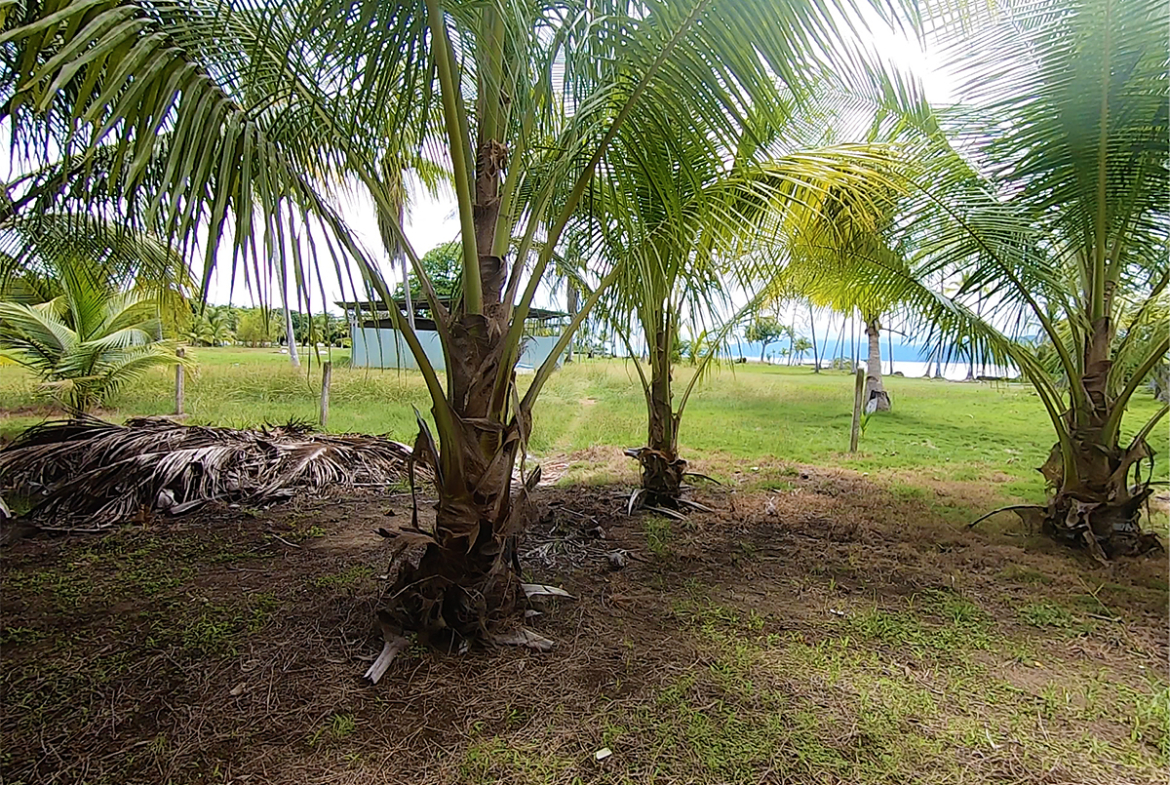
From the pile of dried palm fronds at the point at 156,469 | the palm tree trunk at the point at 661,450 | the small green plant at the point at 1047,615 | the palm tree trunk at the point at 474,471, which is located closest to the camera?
the palm tree trunk at the point at 474,471

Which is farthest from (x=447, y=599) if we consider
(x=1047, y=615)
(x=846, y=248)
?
(x=846, y=248)

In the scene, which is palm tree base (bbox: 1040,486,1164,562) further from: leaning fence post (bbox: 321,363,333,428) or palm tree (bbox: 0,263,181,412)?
palm tree (bbox: 0,263,181,412)

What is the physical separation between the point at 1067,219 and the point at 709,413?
2.72 metres

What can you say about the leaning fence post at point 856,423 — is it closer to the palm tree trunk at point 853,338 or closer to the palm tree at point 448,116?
the palm tree trunk at point 853,338

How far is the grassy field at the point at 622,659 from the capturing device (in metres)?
1.10

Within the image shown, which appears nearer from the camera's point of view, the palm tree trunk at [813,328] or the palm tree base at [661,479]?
the palm tree base at [661,479]

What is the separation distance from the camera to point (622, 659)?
1471mm

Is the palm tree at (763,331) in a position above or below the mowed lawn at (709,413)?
above

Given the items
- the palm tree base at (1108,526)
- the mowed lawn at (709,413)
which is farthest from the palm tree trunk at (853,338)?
the palm tree base at (1108,526)

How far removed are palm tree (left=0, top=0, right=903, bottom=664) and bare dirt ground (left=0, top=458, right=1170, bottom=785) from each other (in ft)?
0.81

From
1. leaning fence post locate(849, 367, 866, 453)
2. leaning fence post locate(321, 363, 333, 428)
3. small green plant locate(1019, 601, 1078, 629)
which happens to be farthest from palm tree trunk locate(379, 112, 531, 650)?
leaning fence post locate(849, 367, 866, 453)

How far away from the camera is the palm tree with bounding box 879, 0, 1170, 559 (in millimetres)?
1822

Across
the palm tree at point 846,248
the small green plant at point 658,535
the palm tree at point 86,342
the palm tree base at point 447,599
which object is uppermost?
the palm tree at point 846,248

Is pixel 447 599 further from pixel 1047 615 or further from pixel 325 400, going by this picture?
pixel 325 400
